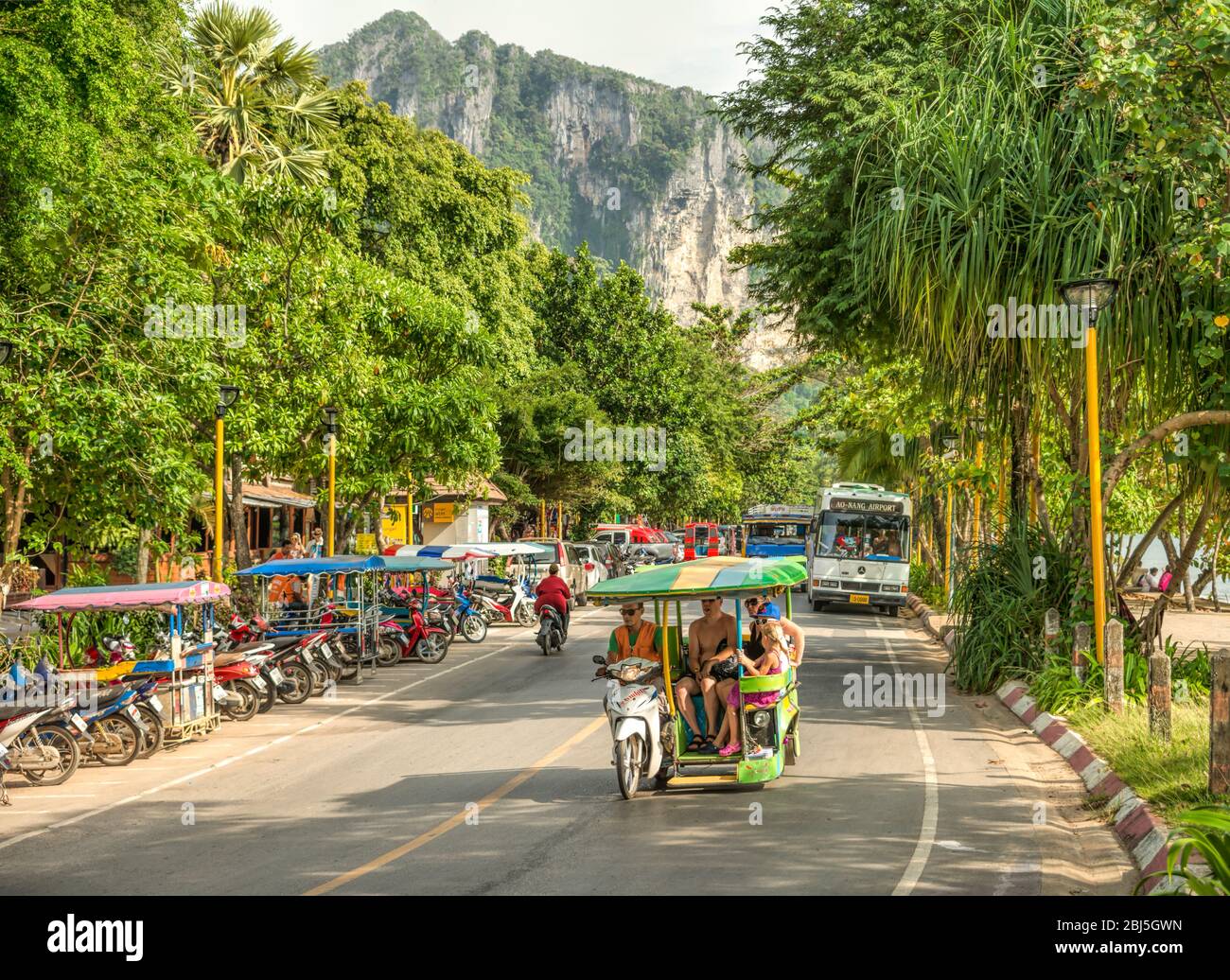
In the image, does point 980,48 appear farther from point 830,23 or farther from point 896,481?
point 896,481

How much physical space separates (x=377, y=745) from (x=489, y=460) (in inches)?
631

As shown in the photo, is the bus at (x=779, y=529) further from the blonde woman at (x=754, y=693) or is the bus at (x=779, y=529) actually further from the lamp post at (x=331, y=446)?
the blonde woman at (x=754, y=693)

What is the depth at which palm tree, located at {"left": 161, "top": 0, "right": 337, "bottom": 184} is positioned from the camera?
107ft

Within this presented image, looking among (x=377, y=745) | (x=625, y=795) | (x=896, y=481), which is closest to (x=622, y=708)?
(x=625, y=795)

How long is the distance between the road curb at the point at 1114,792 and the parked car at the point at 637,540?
3144cm

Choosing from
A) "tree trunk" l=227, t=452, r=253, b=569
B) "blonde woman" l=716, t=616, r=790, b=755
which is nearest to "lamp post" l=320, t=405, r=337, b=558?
"tree trunk" l=227, t=452, r=253, b=569

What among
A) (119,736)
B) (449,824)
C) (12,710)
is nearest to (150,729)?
(119,736)
